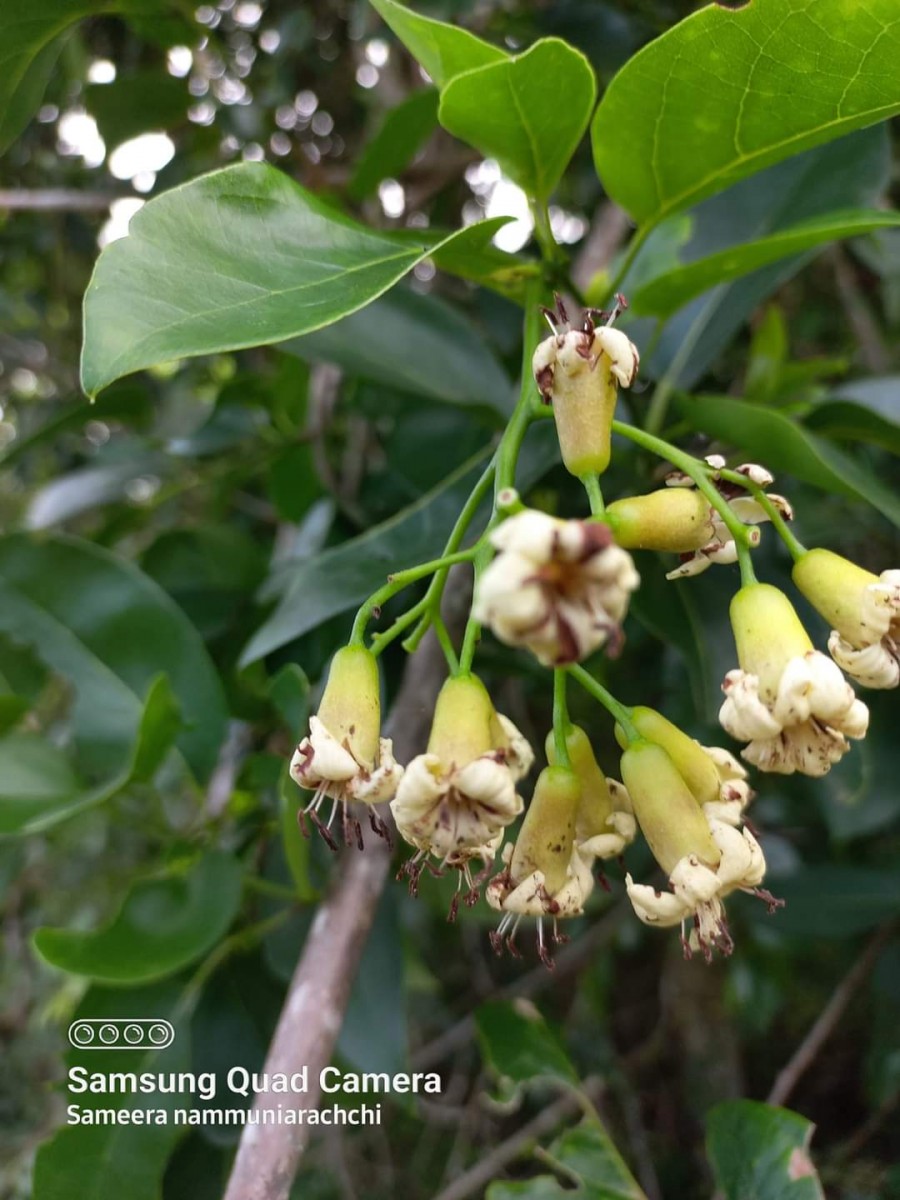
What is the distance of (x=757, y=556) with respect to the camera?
1296 mm

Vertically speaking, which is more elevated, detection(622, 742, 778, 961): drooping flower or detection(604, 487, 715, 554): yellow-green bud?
detection(604, 487, 715, 554): yellow-green bud

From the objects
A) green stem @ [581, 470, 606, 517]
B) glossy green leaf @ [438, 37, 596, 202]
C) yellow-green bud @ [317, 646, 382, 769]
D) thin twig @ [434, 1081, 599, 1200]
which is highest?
glossy green leaf @ [438, 37, 596, 202]

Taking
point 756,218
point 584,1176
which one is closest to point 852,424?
point 756,218

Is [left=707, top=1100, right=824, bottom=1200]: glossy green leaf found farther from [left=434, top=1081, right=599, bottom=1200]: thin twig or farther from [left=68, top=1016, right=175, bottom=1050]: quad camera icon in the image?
[left=68, top=1016, right=175, bottom=1050]: quad camera icon

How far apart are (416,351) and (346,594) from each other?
39 cm

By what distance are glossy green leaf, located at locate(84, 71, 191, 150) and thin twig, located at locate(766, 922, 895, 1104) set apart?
177cm

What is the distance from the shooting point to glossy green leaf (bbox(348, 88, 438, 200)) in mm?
1331

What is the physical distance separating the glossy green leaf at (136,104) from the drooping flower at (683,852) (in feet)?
4.47

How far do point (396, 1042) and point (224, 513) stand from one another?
1.18 meters

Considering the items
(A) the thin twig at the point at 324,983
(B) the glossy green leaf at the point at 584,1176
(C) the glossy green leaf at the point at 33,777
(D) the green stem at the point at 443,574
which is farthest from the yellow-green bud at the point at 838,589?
(C) the glossy green leaf at the point at 33,777

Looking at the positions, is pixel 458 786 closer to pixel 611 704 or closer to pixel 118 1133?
pixel 611 704

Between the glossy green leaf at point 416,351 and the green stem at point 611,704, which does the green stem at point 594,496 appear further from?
the glossy green leaf at point 416,351

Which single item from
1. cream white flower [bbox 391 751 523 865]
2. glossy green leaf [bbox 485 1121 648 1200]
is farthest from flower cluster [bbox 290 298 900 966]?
glossy green leaf [bbox 485 1121 648 1200]

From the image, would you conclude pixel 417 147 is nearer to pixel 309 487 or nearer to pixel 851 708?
pixel 309 487
